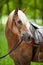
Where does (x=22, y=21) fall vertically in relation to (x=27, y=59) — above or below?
above

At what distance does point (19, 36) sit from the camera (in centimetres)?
666

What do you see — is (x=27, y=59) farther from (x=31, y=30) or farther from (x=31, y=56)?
(x=31, y=30)

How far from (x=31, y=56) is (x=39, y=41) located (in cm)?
41

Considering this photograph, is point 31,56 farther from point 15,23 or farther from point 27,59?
point 15,23

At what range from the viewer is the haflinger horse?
6598 millimetres

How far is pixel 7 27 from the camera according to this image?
686cm

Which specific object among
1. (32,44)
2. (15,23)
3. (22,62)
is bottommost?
(22,62)

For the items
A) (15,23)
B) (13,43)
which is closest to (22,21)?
(15,23)

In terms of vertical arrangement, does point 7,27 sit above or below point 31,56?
above

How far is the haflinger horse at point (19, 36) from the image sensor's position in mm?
6598

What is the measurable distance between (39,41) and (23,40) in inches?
13.4

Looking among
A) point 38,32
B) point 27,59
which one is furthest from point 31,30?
point 27,59

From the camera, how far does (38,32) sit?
6.82 m

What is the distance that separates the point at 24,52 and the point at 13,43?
1.08 ft
